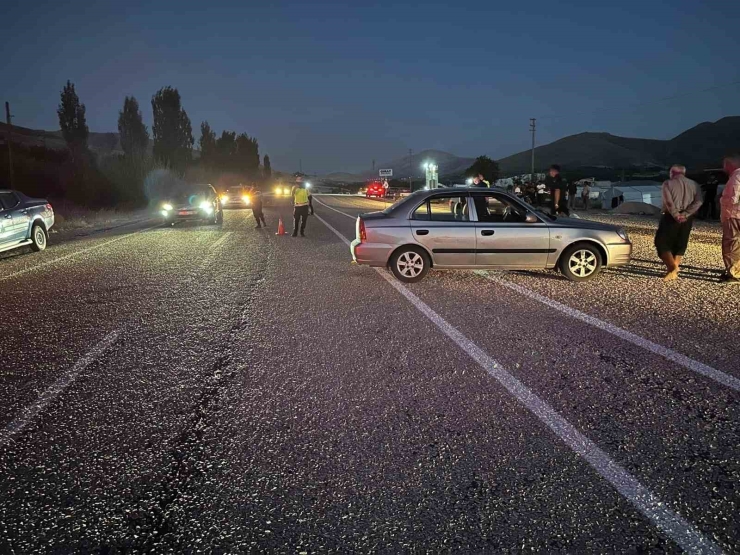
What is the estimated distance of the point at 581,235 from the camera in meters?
8.71

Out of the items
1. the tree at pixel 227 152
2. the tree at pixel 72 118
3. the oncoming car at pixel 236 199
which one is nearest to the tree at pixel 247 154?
the tree at pixel 227 152

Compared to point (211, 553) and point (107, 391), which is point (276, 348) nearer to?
point (107, 391)

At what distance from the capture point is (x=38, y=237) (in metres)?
14.1

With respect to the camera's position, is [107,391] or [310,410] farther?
[107,391]

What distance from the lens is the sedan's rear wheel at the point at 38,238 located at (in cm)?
1381

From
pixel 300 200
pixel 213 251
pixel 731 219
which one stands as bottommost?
pixel 213 251

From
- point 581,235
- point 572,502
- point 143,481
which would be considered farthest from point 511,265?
point 143,481

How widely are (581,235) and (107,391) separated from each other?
709 centimetres

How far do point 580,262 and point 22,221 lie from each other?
12.5m

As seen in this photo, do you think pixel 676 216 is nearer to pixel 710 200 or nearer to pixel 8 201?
pixel 8 201

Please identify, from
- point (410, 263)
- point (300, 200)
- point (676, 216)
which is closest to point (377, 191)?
point (300, 200)

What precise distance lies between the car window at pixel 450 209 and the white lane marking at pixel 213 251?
15.0 feet

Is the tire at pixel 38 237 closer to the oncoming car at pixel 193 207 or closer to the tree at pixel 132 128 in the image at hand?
the oncoming car at pixel 193 207

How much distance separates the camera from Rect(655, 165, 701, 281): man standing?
8.45 meters
